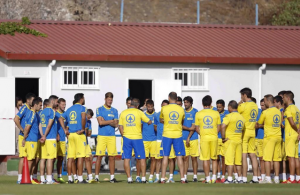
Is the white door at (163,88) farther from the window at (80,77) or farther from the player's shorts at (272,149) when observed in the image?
the player's shorts at (272,149)

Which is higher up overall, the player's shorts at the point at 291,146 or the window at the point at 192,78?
the window at the point at 192,78

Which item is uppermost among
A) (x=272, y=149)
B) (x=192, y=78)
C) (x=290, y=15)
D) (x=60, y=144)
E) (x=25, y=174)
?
(x=290, y=15)

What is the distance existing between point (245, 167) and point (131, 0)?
32265 mm

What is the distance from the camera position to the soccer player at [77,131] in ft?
62.3

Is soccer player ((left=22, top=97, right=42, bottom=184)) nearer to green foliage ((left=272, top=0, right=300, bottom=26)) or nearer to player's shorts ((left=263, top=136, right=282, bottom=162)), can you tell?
player's shorts ((left=263, top=136, right=282, bottom=162))

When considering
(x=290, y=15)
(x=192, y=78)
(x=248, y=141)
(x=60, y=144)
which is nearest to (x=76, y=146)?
(x=60, y=144)

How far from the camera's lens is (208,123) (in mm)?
19172

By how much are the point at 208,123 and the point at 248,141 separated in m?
1.24

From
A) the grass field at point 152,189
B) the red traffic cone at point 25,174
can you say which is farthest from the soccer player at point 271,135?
the red traffic cone at point 25,174

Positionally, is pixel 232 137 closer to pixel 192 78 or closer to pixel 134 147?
pixel 134 147

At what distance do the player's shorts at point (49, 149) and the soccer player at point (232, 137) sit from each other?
3.96 metres

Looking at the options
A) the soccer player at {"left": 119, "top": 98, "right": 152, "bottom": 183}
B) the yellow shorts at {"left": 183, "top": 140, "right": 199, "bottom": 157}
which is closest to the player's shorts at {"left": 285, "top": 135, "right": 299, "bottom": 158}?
the yellow shorts at {"left": 183, "top": 140, "right": 199, "bottom": 157}

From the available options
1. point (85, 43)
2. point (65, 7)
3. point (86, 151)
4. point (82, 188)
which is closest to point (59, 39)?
point (85, 43)

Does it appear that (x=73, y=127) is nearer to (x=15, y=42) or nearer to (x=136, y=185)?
(x=136, y=185)
